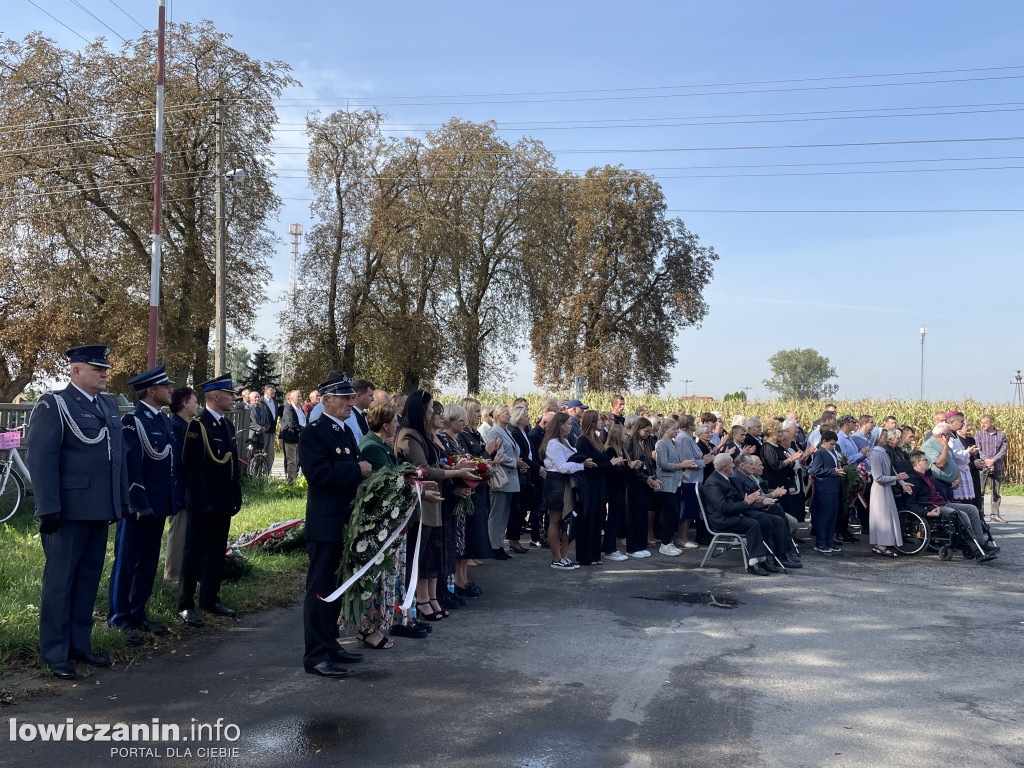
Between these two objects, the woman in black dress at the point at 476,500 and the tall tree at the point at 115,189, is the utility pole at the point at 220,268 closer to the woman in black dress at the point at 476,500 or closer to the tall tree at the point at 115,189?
the tall tree at the point at 115,189

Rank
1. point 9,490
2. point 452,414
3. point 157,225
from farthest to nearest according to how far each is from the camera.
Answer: point 157,225
point 9,490
point 452,414

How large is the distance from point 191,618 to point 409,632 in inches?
73.8

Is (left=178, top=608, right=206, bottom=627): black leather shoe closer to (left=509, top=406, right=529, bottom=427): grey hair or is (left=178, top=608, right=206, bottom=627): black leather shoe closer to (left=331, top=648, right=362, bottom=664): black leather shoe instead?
(left=331, top=648, right=362, bottom=664): black leather shoe

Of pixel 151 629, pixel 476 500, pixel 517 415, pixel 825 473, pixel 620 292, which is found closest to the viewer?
pixel 151 629

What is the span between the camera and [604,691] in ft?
18.6

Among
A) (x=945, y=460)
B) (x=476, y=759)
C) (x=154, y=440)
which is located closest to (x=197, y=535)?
→ (x=154, y=440)

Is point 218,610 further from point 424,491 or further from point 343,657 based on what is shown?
point 424,491

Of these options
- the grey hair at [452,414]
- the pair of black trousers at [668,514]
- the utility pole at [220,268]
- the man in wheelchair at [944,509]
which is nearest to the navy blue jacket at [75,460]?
the grey hair at [452,414]

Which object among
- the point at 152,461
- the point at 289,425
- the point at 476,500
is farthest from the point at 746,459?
the point at 289,425

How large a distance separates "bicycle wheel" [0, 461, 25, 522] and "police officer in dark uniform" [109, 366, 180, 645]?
5051mm

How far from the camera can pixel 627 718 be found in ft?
16.9

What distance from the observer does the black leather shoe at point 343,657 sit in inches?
238

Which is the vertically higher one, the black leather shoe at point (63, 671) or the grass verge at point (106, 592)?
the grass verge at point (106, 592)

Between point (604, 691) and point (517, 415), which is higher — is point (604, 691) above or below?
below
